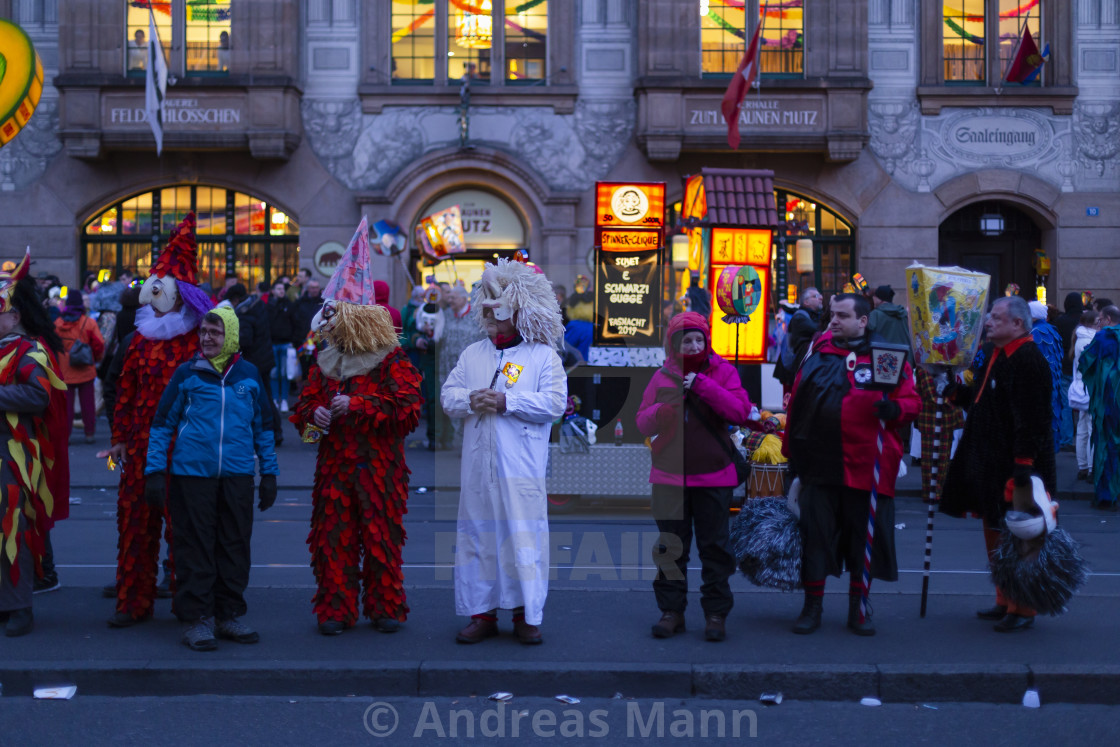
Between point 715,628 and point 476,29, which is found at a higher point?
point 476,29

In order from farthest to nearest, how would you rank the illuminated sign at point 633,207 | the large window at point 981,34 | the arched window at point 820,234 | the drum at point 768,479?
1. the arched window at point 820,234
2. the large window at point 981,34
3. the illuminated sign at point 633,207
4. the drum at point 768,479

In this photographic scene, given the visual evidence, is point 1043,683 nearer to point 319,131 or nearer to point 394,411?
point 394,411

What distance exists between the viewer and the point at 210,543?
638 cm

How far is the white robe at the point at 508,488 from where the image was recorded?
6.32 meters

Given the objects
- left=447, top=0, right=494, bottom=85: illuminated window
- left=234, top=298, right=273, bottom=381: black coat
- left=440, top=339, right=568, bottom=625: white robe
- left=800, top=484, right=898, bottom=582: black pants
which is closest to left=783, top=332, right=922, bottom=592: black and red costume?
left=800, top=484, right=898, bottom=582: black pants

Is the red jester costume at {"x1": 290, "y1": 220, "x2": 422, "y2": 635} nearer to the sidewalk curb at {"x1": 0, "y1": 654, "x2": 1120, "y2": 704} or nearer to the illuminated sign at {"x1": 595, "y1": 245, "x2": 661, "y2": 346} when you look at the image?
the sidewalk curb at {"x1": 0, "y1": 654, "x2": 1120, "y2": 704}

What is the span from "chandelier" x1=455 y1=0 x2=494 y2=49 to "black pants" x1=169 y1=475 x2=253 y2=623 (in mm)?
16130

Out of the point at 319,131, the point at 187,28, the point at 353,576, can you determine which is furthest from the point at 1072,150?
the point at 353,576

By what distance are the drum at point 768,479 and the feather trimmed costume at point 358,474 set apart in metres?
4.65

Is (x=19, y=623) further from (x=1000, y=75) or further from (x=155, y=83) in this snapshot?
(x=1000, y=75)

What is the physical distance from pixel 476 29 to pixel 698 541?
16430 millimetres

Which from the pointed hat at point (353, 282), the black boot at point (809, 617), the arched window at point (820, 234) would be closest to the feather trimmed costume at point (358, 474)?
the pointed hat at point (353, 282)

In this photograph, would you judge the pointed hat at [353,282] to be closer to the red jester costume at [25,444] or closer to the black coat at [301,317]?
the red jester costume at [25,444]

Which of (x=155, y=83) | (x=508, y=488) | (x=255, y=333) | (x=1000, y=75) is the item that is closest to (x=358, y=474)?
(x=508, y=488)
